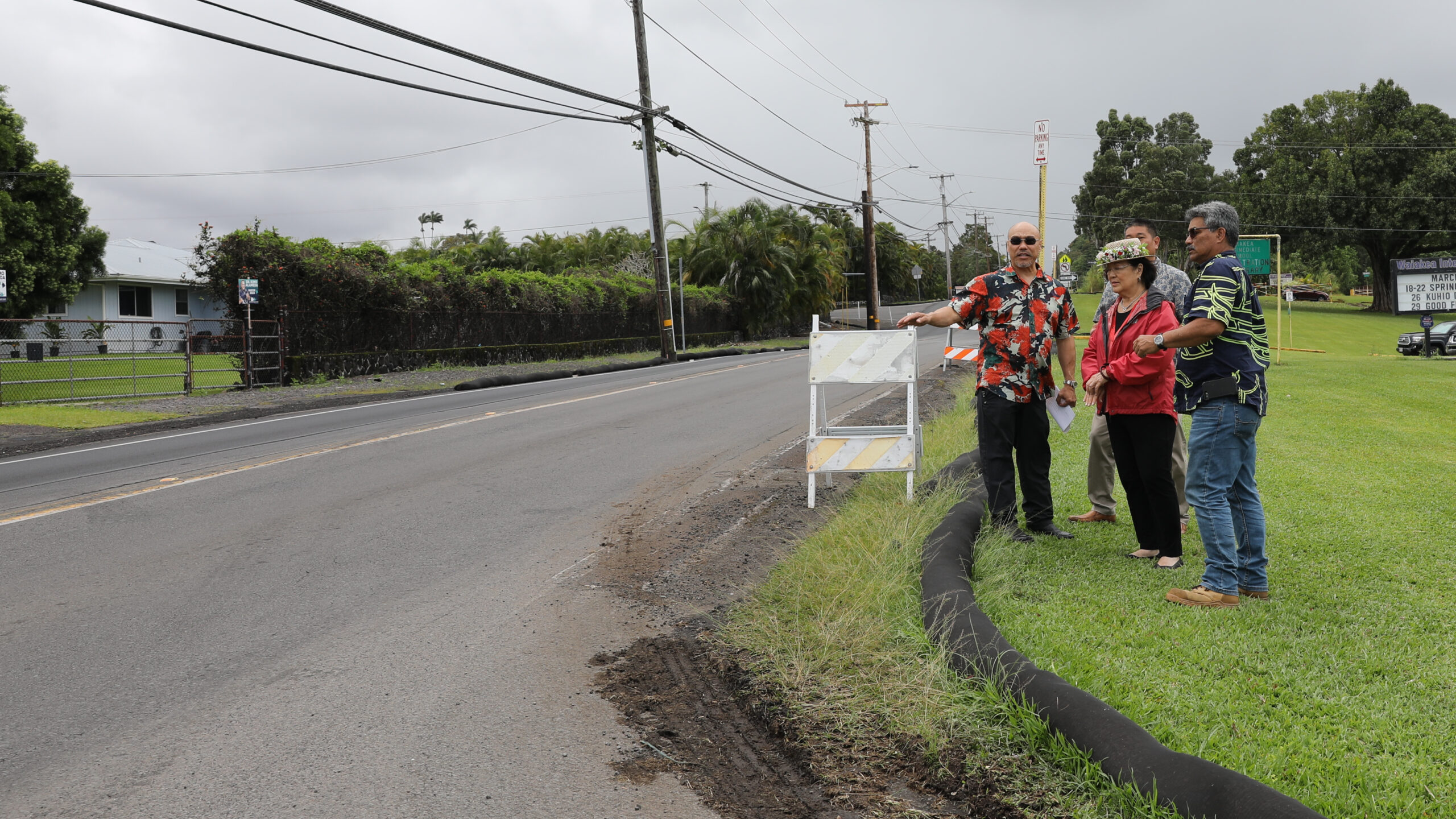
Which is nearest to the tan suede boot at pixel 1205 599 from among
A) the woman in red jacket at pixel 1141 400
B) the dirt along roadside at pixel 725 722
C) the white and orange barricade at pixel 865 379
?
the woman in red jacket at pixel 1141 400

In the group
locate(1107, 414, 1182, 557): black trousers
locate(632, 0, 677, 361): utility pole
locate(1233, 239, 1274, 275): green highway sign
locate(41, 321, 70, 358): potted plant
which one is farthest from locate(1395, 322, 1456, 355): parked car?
locate(41, 321, 70, 358): potted plant

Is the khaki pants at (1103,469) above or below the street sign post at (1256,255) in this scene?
below

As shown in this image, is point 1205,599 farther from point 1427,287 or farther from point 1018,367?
point 1427,287

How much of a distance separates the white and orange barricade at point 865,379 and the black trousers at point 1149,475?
1.66 m

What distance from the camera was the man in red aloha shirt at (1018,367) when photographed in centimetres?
594

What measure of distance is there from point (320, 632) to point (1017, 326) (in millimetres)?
4316

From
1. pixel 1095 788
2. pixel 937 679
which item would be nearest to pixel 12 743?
pixel 937 679

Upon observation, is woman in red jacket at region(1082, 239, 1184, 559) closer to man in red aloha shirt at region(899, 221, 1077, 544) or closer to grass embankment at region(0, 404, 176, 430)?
man in red aloha shirt at region(899, 221, 1077, 544)

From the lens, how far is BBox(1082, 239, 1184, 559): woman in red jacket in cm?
537

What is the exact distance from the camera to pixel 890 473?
8055 millimetres

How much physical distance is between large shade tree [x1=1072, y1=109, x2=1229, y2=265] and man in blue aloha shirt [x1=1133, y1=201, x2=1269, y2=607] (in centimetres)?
7254

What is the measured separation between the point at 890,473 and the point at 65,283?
34.1 meters

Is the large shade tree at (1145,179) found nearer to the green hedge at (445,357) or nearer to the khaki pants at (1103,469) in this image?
the green hedge at (445,357)

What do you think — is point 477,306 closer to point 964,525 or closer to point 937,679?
point 964,525
